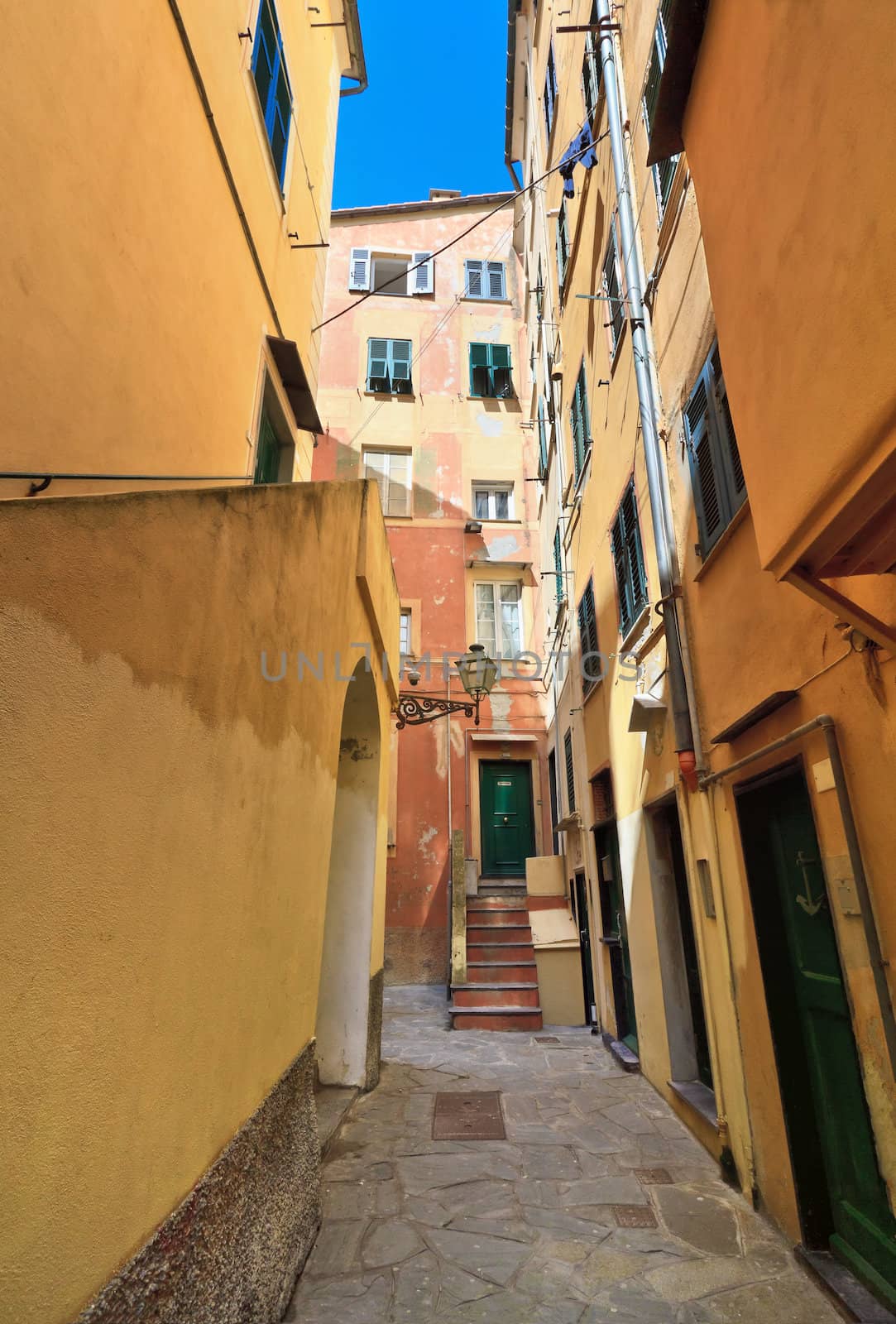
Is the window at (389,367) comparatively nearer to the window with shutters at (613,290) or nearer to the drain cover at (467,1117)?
the window with shutters at (613,290)

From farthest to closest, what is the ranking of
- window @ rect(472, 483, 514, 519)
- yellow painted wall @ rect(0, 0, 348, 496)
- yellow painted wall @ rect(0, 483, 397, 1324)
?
window @ rect(472, 483, 514, 519) → yellow painted wall @ rect(0, 0, 348, 496) → yellow painted wall @ rect(0, 483, 397, 1324)

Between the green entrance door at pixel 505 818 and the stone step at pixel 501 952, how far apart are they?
369 centimetres

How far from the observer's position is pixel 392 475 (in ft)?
54.6

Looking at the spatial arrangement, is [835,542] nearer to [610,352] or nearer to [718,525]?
[718,525]

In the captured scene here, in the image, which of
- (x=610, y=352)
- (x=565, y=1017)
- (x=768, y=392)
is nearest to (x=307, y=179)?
(x=610, y=352)

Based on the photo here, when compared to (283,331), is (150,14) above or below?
below

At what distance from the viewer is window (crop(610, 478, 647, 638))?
6.69 meters

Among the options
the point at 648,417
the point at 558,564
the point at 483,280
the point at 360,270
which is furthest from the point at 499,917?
the point at 360,270

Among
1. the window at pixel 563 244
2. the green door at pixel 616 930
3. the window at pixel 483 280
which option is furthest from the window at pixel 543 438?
the green door at pixel 616 930

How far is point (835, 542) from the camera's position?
7.48 ft

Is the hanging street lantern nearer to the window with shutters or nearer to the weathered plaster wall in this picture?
the window with shutters

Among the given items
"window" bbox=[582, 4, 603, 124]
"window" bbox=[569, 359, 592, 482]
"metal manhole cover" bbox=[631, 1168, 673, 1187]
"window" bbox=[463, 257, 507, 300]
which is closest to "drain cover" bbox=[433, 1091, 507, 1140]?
"metal manhole cover" bbox=[631, 1168, 673, 1187]

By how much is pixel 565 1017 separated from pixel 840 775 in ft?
25.5

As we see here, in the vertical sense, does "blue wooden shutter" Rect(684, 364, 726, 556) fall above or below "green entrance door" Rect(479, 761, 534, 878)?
above
